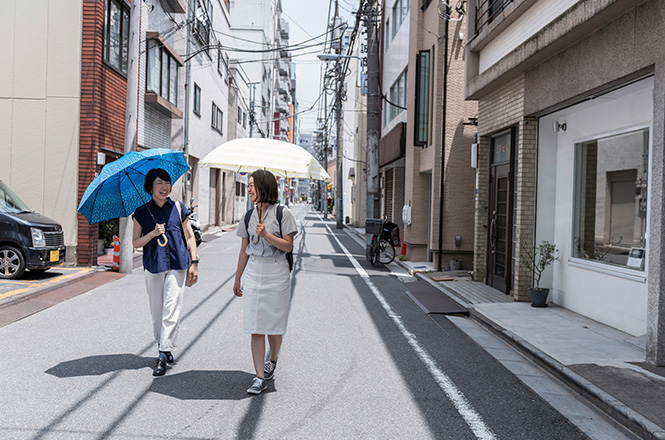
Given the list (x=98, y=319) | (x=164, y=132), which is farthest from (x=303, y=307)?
(x=164, y=132)

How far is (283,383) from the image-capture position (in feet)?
16.8

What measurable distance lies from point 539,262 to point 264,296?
609 centimetres

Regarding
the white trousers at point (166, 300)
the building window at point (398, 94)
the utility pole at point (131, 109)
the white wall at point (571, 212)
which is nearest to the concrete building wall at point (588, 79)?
the white wall at point (571, 212)

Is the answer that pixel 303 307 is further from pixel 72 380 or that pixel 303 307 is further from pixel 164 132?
pixel 164 132

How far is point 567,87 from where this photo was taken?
26.0 ft

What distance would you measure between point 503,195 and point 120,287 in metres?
7.47

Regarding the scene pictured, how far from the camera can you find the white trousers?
17.5ft

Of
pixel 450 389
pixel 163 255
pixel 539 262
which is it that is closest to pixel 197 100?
pixel 539 262

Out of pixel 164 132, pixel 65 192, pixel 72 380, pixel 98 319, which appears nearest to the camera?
pixel 72 380

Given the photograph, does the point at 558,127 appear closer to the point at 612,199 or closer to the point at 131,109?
the point at 612,199

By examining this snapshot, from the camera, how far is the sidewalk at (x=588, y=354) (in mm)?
4441

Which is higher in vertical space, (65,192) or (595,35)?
(595,35)

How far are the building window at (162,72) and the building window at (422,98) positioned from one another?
8406mm

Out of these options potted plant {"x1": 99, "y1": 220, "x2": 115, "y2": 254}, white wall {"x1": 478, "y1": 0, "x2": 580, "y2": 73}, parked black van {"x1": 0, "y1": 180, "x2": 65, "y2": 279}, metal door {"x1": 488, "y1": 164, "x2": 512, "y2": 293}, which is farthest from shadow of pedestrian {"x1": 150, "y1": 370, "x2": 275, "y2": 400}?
potted plant {"x1": 99, "y1": 220, "x2": 115, "y2": 254}
